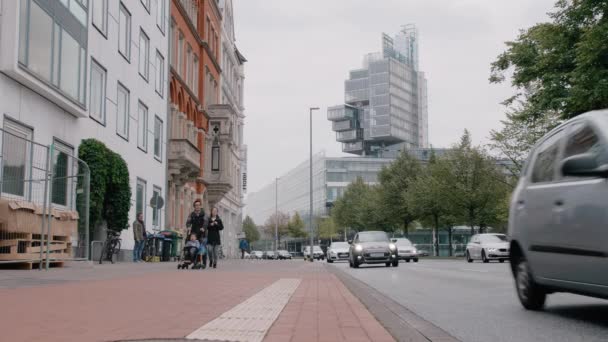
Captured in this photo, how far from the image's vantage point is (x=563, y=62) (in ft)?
91.1

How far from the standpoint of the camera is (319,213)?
135 m

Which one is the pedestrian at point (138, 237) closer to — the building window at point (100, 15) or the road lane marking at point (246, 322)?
the building window at point (100, 15)

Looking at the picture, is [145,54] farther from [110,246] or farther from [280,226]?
[280,226]

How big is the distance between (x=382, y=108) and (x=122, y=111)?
14981 centimetres

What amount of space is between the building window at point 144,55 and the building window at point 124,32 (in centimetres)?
194

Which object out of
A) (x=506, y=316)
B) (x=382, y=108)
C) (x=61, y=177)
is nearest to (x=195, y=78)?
(x=61, y=177)

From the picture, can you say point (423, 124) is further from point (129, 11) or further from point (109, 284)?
point (109, 284)

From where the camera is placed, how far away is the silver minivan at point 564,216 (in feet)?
19.5

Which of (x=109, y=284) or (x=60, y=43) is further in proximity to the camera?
(x=60, y=43)

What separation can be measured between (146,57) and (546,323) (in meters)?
28.0

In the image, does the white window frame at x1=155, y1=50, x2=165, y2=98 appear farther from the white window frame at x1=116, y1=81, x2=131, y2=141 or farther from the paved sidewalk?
the paved sidewalk

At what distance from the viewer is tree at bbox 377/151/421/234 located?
213 feet

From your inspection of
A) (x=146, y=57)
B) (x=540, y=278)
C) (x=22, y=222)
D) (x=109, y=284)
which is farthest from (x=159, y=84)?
(x=540, y=278)

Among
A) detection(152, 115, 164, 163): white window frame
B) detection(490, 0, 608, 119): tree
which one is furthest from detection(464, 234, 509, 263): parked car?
detection(152, 115, 164, 163): white window frame
